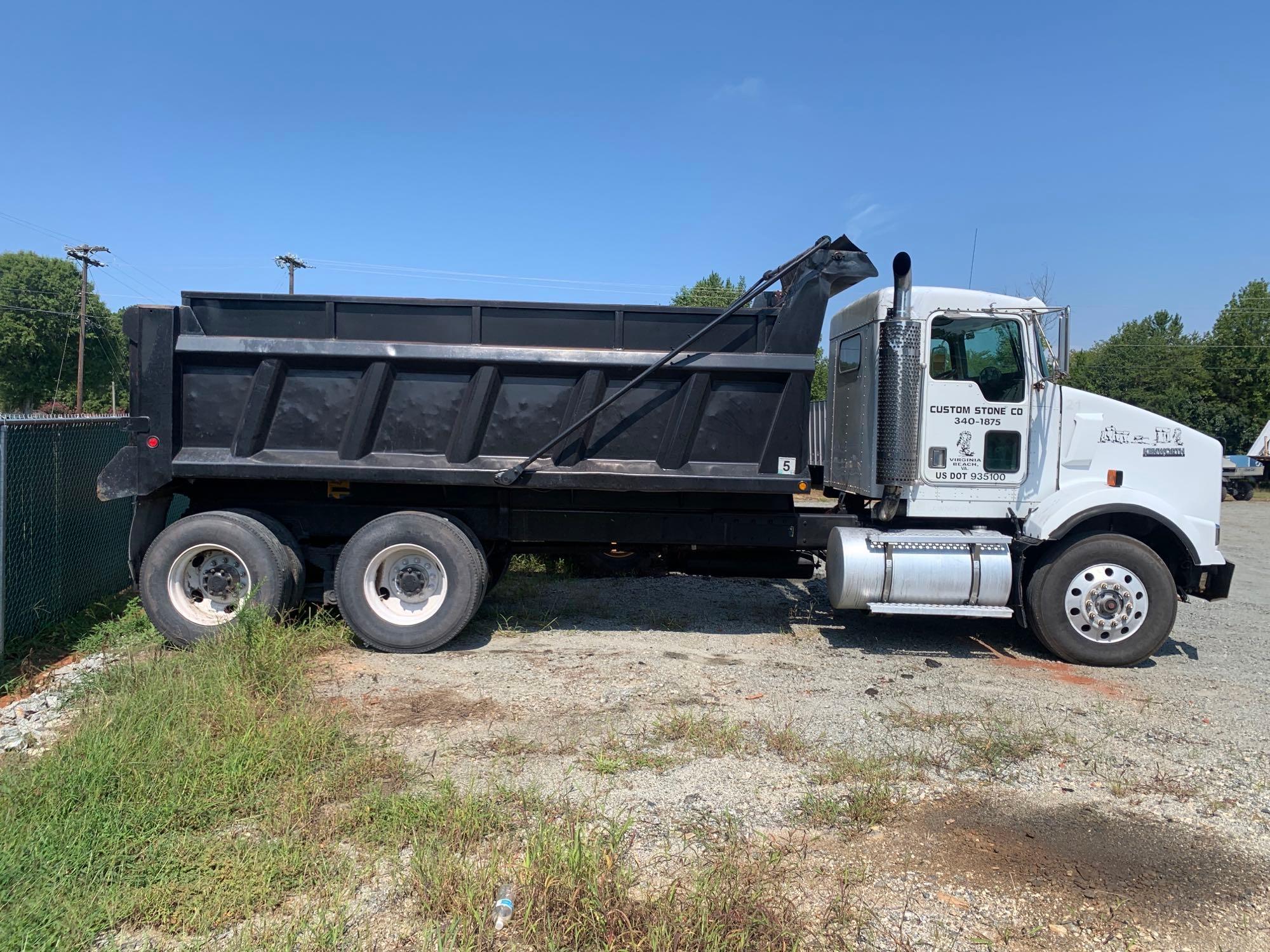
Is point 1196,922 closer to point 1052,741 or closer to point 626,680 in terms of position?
point 1052,741

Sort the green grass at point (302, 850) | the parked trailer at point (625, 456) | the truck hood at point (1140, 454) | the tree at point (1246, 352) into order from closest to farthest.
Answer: the green grass at point (302, 850)
the parked trailer at point (625, 456)
the truck hood at point (1140, 454)
the tree at point (1246, 352)

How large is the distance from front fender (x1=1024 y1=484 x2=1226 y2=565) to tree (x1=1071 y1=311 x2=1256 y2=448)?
33527 millimetres

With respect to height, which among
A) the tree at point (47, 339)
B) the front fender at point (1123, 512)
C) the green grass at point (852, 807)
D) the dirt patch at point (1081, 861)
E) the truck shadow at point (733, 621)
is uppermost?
the tree at point (47, 339)

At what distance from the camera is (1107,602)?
20.2 ft

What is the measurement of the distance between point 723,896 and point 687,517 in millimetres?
3745

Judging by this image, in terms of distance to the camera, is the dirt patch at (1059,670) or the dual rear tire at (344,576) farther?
the dual rear tire at (344,576)

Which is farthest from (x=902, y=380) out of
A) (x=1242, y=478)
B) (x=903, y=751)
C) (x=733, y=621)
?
(x=1242, y=478)

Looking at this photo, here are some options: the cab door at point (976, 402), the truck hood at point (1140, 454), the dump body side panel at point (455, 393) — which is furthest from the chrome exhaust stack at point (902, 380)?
the truck hood at point (1140, 454)

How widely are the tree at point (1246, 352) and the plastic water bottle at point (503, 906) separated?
48868 millimetres

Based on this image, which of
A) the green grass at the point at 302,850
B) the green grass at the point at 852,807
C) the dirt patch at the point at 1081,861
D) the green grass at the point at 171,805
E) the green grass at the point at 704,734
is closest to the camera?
the green grass at the point at 302,850

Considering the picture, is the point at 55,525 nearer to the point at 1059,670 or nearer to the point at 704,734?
the point at 704,734

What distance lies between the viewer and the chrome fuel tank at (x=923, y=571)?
244 inches

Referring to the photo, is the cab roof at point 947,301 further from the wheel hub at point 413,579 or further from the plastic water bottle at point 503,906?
the plastic water bottle at point 503,906

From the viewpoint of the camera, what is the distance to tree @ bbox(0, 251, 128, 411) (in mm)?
46062
